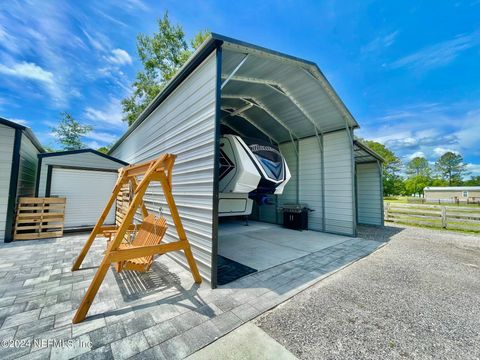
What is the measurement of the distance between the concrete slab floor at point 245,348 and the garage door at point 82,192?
6.51 metres

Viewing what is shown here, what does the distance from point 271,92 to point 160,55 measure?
45.8 ft

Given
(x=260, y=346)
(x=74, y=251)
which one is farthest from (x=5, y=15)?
(x=260, y=346)

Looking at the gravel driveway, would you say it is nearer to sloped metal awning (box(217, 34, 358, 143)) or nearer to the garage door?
sloped metal awning (box(217, 34, 358, 143))

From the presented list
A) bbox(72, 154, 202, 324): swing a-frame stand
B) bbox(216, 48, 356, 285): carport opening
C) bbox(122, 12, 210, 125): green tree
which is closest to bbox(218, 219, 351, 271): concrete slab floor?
bbox(216, 48, 356, 285): carport opening

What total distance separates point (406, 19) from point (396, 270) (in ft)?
28.1

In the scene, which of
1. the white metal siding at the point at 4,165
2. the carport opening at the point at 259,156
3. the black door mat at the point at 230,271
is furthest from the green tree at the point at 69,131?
the black door mat at the point at 230,271

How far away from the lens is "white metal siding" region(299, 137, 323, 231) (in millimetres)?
6527

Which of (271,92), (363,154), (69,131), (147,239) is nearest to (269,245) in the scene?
(147,239)

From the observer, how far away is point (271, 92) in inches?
209

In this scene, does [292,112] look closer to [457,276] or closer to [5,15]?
[457,276]

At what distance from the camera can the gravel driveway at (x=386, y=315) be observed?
1615 millimetres

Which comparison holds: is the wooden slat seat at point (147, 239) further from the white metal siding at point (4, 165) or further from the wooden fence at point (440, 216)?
the wooden fence at point (440, 216)

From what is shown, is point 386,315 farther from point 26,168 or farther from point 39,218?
point 26,168

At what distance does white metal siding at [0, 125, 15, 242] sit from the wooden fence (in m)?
13.2
